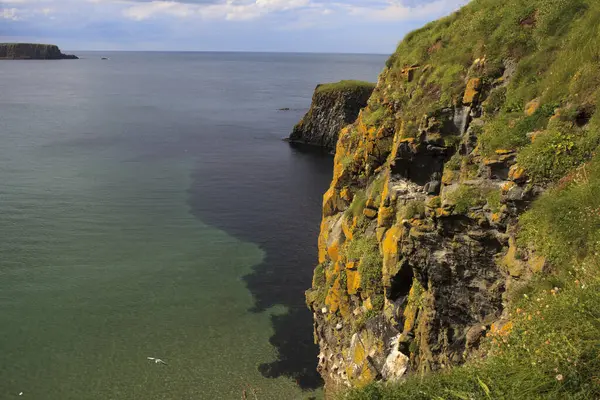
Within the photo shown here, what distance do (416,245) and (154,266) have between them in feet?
95.8

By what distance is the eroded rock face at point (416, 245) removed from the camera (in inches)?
563

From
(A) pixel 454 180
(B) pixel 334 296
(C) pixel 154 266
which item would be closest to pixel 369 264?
(B) pixel 334 296

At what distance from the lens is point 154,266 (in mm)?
39688

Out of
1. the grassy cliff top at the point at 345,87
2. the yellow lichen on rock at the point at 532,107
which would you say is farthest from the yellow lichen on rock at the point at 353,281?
the grassy cliff top at the point at 345,87

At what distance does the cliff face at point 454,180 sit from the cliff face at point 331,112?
69.4 m

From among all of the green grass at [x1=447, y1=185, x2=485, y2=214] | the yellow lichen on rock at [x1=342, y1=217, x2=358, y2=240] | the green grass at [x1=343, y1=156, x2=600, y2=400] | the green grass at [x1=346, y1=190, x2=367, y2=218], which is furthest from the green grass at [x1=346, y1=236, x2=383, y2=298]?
the green grass at [x1=343, y1=156, x2=600, y2=400]

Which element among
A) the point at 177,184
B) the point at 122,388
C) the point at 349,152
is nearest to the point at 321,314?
the point at 349,152

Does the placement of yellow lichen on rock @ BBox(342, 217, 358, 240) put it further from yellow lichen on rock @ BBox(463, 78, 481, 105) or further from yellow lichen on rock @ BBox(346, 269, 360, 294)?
yellow lichen on rock @ BBox(463, 78, 481, 105)

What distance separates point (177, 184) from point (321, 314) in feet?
141

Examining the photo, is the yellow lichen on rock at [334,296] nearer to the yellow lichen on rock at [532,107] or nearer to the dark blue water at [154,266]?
the dark blue water at [154,266]

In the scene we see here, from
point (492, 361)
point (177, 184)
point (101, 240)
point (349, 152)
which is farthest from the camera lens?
point (177, 184)

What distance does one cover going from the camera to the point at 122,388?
25.9 m

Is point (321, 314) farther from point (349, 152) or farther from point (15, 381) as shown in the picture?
point (15, 381)

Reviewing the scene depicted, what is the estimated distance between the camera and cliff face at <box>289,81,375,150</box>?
93312mm
